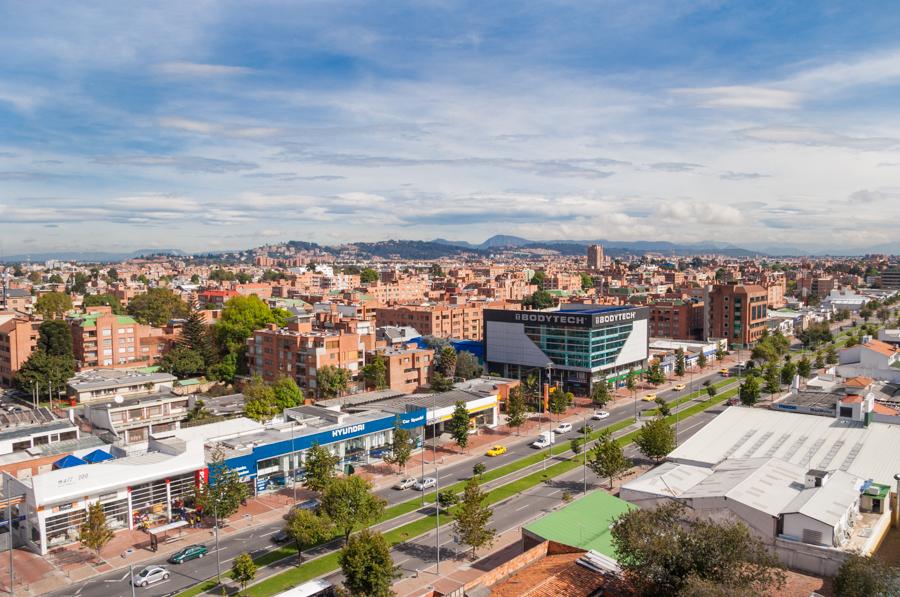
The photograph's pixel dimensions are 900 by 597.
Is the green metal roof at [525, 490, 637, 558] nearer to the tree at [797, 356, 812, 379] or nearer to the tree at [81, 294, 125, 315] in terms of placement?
the tree at [797, 356, 812, 379]

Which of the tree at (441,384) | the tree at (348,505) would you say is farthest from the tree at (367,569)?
the tree at (441,384)

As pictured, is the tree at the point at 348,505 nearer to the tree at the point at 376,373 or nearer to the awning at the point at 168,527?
the awning at the point at 168,527

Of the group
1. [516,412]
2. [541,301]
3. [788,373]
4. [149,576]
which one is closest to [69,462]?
[149,576]

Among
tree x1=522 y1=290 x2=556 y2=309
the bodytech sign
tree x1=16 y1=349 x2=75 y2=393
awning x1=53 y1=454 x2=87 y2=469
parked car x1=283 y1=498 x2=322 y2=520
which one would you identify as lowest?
parked car x1=283 y1=498 x2=322 y2=520

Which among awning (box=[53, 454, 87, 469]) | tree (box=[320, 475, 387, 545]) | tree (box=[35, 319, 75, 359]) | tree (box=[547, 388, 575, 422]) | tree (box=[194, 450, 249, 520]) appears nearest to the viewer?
tree (box=[320, 475, 387, 545])

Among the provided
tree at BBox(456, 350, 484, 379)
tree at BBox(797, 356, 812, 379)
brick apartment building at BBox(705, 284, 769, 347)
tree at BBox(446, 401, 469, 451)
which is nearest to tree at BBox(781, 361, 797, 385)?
tree at BBox(797, 356, 812, 379)
